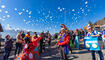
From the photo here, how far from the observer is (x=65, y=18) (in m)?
16.3

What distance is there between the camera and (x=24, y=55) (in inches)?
116

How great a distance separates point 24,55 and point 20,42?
3146 mm

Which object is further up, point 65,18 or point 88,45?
point 65,18

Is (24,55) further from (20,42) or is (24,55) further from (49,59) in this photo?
(20,42)

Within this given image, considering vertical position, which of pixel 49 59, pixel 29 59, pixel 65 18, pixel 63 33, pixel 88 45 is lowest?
pixel 49 59

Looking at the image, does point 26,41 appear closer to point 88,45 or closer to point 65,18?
point 88,45

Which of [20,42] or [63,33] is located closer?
[63,33]

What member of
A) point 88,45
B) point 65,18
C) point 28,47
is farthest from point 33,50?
point 65,18

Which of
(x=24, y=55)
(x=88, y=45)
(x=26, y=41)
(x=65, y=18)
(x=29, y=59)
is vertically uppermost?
(x=65, y=18)

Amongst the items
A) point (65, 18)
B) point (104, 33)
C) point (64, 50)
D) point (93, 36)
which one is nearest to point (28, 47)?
point (64, 50)

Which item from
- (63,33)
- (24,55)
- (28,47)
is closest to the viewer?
(24,55)

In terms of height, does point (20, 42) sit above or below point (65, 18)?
below

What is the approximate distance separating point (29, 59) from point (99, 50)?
281cm

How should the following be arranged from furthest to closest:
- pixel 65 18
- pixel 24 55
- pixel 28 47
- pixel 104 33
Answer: pixel 65 18
pixel 104 33
pixel 28 47
pixel 24 55
